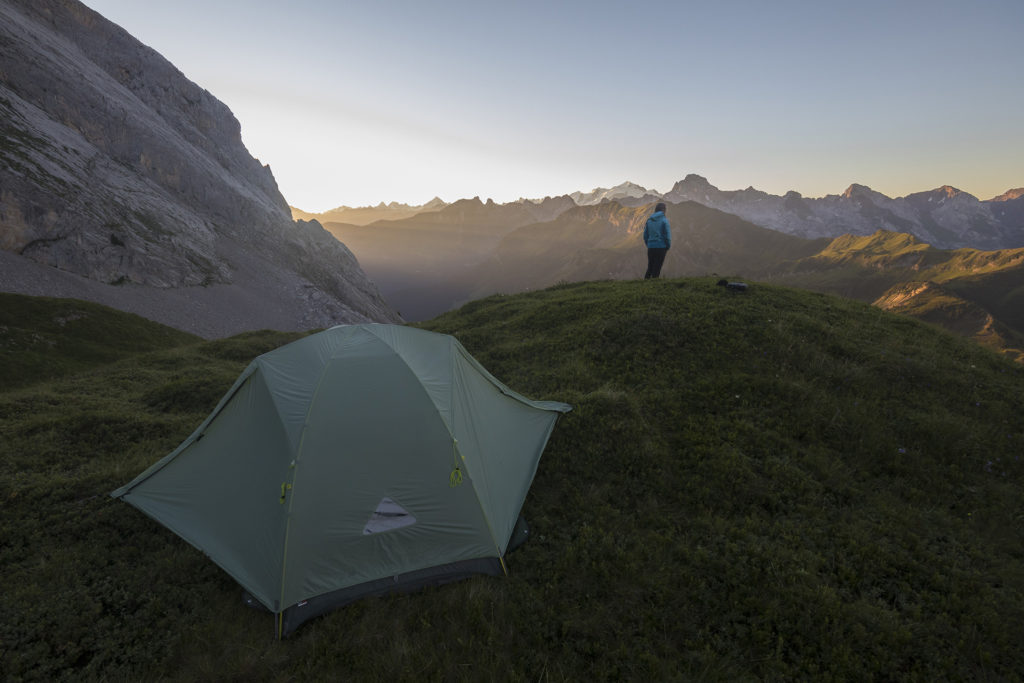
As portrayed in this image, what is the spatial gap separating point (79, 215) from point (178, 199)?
1143 inches

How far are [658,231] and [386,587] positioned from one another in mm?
19391

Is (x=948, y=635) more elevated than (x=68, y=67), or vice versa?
(x=68, y=67)

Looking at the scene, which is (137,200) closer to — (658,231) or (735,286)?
(658,231)

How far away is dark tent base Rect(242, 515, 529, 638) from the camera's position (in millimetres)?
5828

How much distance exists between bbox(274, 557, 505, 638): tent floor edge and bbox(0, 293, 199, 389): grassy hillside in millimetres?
28526

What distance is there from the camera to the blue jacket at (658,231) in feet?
66.2

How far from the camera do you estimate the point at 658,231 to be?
801 inches

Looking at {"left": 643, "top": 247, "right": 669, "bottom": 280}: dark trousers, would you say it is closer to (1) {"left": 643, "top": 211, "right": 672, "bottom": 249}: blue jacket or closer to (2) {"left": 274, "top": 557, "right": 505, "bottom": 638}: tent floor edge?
(1) {"left": 643, "top": 211, "right": 672, "bottom": 249}: blue jacket

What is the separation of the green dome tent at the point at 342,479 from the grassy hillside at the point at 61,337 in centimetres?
2573

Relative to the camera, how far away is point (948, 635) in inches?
216

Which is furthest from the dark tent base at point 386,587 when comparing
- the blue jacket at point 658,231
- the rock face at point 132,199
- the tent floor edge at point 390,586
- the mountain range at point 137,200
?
the rock face at point 132,199

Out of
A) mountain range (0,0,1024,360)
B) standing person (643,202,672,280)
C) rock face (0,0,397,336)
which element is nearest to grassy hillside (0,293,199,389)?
mountain range (0,0,1024,360)

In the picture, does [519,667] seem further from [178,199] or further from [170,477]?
[178,199]

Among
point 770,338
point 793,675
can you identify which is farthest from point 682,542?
point 770,338
